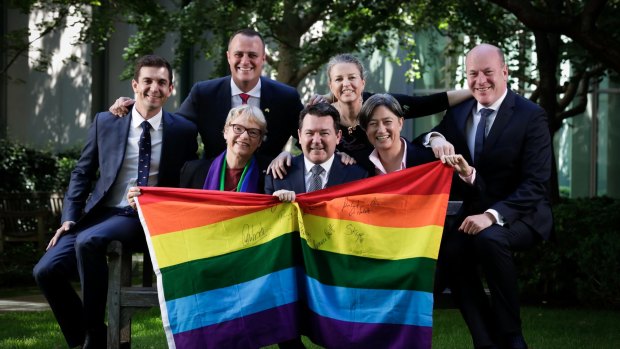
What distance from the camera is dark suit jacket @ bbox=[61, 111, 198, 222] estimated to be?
7.45 meters

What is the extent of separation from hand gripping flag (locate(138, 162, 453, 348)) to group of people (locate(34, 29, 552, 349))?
0.75ft

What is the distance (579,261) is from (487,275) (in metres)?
5.37

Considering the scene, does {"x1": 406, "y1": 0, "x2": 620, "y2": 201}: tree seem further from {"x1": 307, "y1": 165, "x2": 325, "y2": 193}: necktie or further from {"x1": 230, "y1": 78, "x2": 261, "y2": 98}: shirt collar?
{"x1": 307, "y1": 165, "x2": 325, "y2": 193}: necktie

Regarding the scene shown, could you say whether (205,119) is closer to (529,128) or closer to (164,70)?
(164,70)

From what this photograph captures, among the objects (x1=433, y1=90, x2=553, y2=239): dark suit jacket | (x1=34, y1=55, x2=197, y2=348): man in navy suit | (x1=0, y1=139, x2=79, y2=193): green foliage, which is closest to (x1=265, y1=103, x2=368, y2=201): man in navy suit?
(x1=433, y1=90, x2=553, y2=239): dark suit jacket

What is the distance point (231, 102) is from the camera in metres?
7.79

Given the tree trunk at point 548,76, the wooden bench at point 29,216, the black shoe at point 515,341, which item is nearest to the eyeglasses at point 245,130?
the black shoe at point 515,341

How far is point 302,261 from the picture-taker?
6648 mm

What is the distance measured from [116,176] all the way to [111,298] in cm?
93

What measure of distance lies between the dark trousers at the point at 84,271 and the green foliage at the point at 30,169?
38.0 feet

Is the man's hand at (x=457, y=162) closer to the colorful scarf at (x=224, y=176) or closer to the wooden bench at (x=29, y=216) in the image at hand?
the colorful scarf at (x=224, y=176)

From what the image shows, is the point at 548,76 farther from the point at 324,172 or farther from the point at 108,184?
the point at 108,184

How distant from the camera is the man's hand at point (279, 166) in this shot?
6.80 m

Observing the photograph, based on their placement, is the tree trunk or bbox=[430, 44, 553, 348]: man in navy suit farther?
the tree trunk
